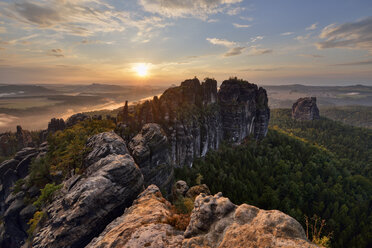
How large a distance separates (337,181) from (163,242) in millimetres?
114109

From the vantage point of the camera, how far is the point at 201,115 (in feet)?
273

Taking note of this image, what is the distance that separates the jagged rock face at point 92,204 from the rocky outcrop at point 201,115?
96.7ft

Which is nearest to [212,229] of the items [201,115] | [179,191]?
[179,191]

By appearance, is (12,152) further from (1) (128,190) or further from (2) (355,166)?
(2) (355,166)

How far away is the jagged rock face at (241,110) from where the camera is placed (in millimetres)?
98750

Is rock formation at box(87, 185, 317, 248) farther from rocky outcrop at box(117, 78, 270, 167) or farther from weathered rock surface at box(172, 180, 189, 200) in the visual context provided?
rocky outcrop at box(117, 78, 270, 167)

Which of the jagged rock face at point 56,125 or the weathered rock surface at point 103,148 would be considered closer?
the weathered rock surface at point 103,148

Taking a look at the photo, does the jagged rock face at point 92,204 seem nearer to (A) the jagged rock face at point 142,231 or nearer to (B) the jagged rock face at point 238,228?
(A) the jagged rock face at point 142,231

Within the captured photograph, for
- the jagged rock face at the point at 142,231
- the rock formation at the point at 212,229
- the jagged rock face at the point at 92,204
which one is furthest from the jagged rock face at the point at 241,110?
the rock formation at the point at 212,229

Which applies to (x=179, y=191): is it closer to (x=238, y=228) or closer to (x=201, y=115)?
(x=238, y=228)

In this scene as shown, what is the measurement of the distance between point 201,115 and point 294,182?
5345 cm

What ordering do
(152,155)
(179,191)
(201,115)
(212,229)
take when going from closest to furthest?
(212,229) → (179,191) → (152,155) → (201,115)

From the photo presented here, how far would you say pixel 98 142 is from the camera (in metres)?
27.0

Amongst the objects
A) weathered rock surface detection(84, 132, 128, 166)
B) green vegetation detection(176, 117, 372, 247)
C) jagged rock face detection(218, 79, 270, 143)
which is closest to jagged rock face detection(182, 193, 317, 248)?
weathered rock surface detection(84, 132, 128, 166)
